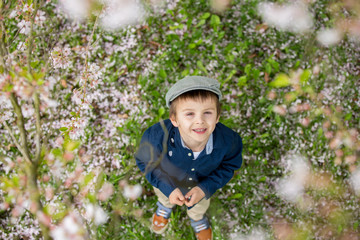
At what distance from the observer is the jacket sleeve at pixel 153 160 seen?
2246mm

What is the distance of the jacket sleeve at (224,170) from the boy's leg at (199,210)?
0.40 m

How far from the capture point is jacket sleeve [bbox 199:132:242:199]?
7.49 ft

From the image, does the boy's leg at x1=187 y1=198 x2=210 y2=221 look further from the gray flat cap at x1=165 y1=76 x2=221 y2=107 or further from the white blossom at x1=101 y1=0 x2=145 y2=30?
the white blossom at x1=101 y1=0 x2=145 y2=30

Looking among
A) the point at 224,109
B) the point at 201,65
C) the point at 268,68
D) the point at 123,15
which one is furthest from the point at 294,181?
the point at 123,15

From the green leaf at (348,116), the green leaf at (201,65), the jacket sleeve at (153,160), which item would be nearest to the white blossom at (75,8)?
the green leaf at (201,65)

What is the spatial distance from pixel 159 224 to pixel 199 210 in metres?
0.50

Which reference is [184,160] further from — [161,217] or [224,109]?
[224,109]

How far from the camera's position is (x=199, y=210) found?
110 inches

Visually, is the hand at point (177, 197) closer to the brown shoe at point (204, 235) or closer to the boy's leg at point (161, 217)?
the boy's leg at point (161, 217)

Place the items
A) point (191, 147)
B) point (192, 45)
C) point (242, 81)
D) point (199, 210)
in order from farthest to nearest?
point (192, 45)
point (242, 81)
point (199, 210)
point (191, 147)

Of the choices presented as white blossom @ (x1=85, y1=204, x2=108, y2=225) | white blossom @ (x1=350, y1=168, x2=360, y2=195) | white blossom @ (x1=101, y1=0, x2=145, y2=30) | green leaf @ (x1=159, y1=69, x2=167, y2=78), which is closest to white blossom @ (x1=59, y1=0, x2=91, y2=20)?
white blossom @ (x1=101, y1=0, x2=145, y2=30)

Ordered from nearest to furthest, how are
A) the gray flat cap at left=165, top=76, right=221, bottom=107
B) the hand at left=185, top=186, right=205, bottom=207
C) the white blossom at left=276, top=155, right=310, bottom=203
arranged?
the gray flat cap at left=165, top=76, right=221, bottom=107 → the hand at left=185, top=186, right=205, bottom=207 → the white blossom at left=276, top=155, right=310, bottom=203

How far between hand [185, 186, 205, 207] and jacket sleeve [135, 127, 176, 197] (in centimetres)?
15

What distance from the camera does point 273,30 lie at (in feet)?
13.1
